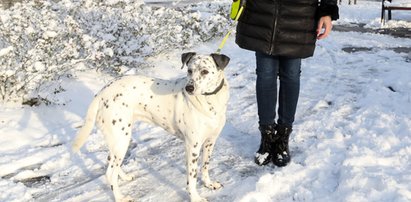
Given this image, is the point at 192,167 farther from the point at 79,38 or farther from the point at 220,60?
the point at 79,38

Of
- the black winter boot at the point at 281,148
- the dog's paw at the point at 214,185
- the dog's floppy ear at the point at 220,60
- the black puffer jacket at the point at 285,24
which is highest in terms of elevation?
the black puffer jacket at the point at 285,24

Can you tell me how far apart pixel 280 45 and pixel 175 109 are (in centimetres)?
108

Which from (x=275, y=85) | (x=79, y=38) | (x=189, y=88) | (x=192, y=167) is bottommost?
(x=192, y=167)

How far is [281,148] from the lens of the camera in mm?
3977

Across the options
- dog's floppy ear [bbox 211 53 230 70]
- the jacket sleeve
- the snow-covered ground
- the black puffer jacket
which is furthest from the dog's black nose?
the jacket sleeve

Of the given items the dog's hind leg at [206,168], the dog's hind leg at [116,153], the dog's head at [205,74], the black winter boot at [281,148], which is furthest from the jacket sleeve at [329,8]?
the dog's hind leg at [116,153]

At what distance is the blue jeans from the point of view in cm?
380

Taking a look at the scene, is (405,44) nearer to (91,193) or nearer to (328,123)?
(328,123)

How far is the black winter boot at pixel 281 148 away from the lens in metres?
3.93

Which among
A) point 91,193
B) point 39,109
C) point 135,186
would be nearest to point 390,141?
point 135,186

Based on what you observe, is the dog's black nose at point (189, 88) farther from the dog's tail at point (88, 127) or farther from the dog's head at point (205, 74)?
the dog's tail at point (88, 127)

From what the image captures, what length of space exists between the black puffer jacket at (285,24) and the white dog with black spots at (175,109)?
0.54 m

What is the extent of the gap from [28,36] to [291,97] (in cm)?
484

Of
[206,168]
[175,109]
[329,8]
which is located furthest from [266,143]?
[329,8]
